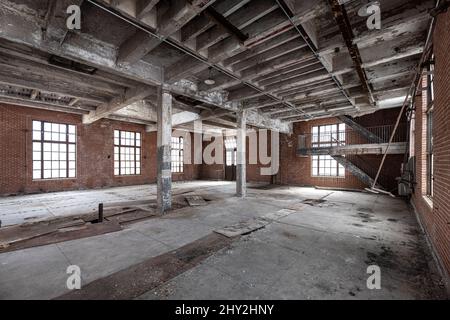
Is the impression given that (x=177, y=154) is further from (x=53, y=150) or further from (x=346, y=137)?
(x=346, y=137)

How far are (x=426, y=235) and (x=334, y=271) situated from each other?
2.69m

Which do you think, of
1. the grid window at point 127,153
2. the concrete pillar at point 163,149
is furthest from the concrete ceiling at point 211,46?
the grid window at point 127,153

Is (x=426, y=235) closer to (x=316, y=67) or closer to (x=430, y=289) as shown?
(x=430, y=289)

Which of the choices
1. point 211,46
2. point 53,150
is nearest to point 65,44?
point 211,46

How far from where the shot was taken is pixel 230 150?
1597cm

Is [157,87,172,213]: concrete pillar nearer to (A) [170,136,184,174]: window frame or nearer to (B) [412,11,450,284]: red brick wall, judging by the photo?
(B) [412,11,450,284]: red brick wall

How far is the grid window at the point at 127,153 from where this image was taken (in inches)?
462

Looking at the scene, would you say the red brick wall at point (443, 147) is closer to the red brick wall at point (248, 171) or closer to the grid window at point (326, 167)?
the grid window at point (326, 167)

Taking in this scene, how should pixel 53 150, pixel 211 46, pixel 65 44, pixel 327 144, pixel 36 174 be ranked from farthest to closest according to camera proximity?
1. pixel 327 144
2. pixel 53 150
3. pixel 36 174
4. pixel 211 46
5. pixel 65 44

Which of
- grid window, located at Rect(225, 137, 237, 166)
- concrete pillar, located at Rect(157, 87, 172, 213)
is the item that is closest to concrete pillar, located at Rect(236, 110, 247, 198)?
concrete pillar, located at Rect(157, 87, 172, 213)

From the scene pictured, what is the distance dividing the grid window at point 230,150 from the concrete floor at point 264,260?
11.0 metres

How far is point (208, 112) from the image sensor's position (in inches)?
337

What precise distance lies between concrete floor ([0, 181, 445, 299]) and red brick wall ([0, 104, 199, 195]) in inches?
197

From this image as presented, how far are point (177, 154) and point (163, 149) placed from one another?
33.9 ft
